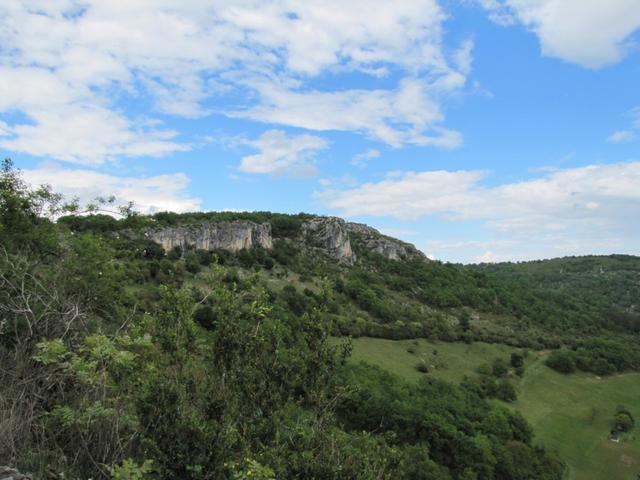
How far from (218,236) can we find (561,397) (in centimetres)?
7332

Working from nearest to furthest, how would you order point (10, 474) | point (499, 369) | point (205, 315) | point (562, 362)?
point (10, 474), point (205, 315), point (499, 369), point (562, 362)

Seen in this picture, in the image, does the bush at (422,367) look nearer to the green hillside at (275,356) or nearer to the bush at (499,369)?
the green hillside at (275,356)

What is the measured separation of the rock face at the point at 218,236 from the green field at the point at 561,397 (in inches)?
1675

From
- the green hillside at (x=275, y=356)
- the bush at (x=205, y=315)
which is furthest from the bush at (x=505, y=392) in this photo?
the bush at (x=205, y=315)

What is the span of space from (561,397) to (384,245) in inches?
2899

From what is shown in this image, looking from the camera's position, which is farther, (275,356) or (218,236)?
(218,236)

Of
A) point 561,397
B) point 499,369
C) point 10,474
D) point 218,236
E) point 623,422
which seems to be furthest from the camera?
point 218,236

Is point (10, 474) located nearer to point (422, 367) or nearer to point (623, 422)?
point (422, 367)

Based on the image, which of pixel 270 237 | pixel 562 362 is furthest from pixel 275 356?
pixel 270 237

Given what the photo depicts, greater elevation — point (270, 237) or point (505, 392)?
point (270, 237)

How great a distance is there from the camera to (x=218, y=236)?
Result: 99062 mm

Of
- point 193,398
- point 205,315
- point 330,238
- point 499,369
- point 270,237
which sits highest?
point 330,238

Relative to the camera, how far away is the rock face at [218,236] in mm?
87938

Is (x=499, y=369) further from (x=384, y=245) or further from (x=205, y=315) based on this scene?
(x=384, y=245)
